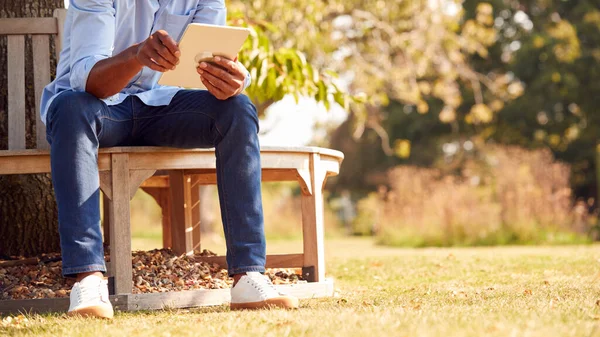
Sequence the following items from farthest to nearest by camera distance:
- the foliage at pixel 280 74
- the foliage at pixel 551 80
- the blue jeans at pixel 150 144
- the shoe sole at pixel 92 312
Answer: the foliage at pixel 551 80
the foliage at pixel 280 74
the blue jeans at pixel 150 144
the shoe sole at pixel 92 312

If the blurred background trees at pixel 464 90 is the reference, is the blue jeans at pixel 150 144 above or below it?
below

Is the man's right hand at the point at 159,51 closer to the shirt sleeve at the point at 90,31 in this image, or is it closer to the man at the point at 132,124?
the man at the point at 132,124

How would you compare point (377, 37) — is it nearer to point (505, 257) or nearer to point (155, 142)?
point (505, 257)

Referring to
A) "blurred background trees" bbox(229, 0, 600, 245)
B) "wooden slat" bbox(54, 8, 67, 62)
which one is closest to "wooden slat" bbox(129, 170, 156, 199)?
"wooden slat" bbox(54, 8, 67, 62)

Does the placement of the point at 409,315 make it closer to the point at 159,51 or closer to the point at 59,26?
the point at 159,51

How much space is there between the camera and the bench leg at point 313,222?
3.12m

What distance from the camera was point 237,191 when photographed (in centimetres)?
258

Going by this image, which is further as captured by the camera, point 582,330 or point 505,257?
point 505,257

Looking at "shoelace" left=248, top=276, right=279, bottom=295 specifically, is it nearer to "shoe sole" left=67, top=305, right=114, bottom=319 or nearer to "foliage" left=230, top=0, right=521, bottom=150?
"shoe sole" left=67, top=305, right=114, bottom=319

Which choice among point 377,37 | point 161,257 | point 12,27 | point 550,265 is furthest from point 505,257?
point 377,37

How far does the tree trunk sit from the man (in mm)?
815

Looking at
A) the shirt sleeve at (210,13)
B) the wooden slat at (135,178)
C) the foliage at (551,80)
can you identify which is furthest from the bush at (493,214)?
the foliage at (551,80)

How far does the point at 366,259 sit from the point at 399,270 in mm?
774

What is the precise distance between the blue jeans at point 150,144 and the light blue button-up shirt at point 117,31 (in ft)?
0.23
